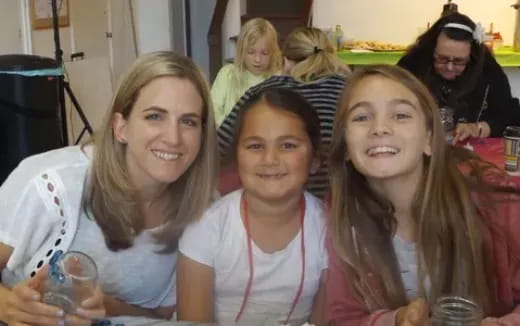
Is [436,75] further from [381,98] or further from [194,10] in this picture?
[194,10]

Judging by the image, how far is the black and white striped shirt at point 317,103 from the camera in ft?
6.39

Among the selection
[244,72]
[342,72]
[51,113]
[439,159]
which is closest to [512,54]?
[244,72]

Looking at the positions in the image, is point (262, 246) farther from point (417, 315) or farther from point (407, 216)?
point (417, 315)

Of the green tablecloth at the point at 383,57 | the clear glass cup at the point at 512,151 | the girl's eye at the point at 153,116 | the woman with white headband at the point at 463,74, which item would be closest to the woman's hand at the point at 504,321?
the girl's eye at the point at 153,116

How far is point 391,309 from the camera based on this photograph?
57.0 inches

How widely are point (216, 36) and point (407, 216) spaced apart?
16.6 feet

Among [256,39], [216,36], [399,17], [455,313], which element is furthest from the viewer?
[216,36]

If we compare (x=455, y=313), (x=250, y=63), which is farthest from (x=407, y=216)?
(x=250, y=63)

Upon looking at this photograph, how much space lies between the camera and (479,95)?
10.1 feet

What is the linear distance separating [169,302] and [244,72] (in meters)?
2.75

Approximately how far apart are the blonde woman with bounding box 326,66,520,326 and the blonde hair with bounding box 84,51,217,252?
0.33m

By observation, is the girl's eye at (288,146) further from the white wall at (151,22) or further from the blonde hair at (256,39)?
the white wall at (151,22)

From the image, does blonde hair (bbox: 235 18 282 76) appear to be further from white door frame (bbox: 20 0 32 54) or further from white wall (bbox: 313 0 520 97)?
white wall (bbox: 313 0 520 97)

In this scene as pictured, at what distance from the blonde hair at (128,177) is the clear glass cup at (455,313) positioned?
0.72 m
